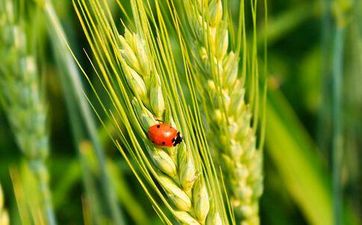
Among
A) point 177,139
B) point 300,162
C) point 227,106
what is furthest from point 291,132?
point 177,139

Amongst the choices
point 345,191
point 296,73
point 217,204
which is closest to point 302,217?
point 345,191

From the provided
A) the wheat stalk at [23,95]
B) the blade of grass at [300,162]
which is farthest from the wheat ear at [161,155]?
the blade of grass at [300,162]

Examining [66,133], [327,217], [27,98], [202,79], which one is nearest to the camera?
[202,79]

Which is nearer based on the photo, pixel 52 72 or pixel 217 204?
pixel 217 204

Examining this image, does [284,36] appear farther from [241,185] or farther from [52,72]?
[241,185]

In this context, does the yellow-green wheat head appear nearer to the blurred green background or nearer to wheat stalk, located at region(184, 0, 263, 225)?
wheat stalk, located at region(184, 0, 263, 225)

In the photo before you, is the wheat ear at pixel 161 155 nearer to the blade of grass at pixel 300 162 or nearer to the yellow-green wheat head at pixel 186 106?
the yellow-green wheat head at pixel 186 106

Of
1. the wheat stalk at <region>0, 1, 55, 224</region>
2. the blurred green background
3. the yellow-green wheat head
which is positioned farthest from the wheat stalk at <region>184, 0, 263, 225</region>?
the wheat stalk at <region>0, 1, 55, 224</region>
